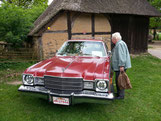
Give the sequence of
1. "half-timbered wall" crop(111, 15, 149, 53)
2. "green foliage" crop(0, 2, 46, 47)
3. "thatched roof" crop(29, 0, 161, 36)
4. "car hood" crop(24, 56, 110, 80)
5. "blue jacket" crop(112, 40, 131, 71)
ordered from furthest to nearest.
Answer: "half-timbered wall" crop(111, 15, 149, 53) < "thatched roof" crop(29, 0, 161, 36) < "green foliage" crop(0, 2, 46, 47) < "blue jacket" crop(112, 40, 131, 71) < "car hood" crop(24, 56, 110, 80)

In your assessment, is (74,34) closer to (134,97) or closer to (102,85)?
(134,97)

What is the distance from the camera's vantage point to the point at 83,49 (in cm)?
461

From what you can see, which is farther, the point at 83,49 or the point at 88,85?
the point at 83,49

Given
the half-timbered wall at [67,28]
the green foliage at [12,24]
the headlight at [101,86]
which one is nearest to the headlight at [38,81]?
the headlight at [101,86]

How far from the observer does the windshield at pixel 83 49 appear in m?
4.47

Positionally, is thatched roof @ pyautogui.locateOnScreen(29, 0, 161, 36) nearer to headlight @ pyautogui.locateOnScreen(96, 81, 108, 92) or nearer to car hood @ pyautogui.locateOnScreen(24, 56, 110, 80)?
car hood @ pyautogui.locateOnScreen(24, 56, 110, 80)

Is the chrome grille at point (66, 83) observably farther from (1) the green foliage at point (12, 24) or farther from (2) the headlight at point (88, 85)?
(1) the green foliage at point (12, 24)

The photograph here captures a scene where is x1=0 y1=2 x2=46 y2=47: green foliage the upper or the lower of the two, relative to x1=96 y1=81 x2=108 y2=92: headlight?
upper

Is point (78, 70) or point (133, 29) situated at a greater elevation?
point (133, 29)

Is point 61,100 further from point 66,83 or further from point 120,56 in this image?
point 120,56

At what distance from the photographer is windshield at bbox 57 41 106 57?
14.7ft

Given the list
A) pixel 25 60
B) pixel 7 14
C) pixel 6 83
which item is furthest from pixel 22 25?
pixel 6 83

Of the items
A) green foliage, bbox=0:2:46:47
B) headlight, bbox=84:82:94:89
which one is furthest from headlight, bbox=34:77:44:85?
green foliage, bbox=0:2:46:47

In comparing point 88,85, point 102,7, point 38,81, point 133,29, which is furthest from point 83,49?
point 133,29
